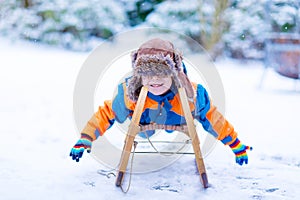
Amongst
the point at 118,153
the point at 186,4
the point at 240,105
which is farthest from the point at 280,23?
the point at 118,153

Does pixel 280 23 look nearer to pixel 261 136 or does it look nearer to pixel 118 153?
pixel 261 136

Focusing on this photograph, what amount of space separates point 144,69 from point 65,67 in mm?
1876

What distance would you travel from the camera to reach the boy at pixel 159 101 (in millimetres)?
954

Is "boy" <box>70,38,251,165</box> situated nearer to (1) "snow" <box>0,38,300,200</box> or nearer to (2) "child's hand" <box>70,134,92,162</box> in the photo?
(2) "child's hand" <box>70,134,92,162</box>

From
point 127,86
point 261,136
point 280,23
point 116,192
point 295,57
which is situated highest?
point 280,23

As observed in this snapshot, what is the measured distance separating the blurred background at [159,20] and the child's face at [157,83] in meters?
2.13

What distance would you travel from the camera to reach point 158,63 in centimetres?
95

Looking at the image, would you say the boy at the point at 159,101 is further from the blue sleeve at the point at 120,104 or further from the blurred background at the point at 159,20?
the blurred background at the point at 159,20

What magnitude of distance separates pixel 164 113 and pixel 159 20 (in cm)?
A: 231

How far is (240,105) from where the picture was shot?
6.58ft

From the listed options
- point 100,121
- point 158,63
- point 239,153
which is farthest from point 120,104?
point 239,153

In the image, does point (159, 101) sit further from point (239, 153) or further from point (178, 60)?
point (239, 153)

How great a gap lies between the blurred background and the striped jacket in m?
2.08

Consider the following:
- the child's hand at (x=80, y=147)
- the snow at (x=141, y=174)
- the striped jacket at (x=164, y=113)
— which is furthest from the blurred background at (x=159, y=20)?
the child's hand at (x=80, y=147)
